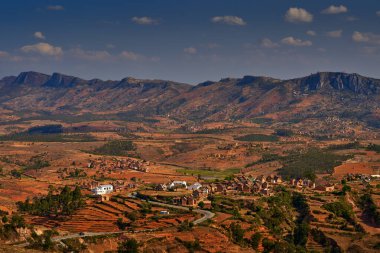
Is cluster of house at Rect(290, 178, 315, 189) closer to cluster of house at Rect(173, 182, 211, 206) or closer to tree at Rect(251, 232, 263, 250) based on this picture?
cluster of house at Rect(173, 182, 211, 206)

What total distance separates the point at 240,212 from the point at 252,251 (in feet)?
66.0

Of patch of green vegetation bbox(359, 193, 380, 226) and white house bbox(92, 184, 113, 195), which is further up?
patch of green vegetation bbox(359, 193, 380, 226)

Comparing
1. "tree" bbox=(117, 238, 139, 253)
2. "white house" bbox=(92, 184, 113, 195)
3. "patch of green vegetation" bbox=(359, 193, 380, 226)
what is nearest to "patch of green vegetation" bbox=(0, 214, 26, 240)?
"tree" bbox=(117, 238, 139, 253)

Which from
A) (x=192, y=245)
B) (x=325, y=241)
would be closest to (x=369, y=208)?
(x=325, y=241)

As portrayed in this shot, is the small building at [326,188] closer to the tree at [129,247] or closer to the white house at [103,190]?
the white house at [103,190]

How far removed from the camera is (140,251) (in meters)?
78.1

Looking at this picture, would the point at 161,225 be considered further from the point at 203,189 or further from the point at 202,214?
the point at 203,189

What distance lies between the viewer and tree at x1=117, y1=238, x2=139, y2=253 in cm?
7694

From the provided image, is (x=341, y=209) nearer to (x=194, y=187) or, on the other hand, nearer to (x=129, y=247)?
(x=194, y=187)

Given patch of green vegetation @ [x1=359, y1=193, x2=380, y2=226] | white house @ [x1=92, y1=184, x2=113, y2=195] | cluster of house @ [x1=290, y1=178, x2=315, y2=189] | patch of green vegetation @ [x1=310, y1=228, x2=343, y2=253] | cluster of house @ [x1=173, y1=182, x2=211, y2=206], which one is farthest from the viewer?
cluster of house @ [x1=290, y1=178, x2=315, y2=189]

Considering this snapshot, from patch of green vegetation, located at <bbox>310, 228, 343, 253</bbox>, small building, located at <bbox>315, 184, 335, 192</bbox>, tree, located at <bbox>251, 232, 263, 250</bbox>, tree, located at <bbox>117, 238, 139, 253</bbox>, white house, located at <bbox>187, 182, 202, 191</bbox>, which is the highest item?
small building, located at <bbox>315, 184, 335, 192</bbox>

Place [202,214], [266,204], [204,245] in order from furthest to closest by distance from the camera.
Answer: [266,204] < [202,214] < [204,245]

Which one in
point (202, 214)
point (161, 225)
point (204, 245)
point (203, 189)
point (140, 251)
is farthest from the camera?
point (203, 189)

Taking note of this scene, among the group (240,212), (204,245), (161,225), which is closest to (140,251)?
(204,245)
